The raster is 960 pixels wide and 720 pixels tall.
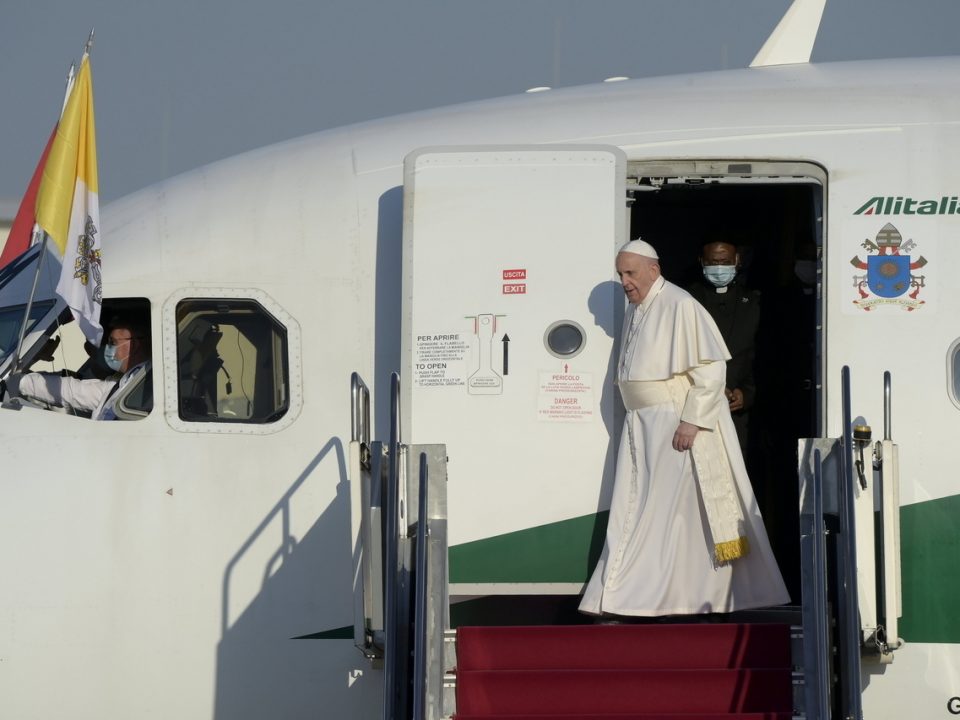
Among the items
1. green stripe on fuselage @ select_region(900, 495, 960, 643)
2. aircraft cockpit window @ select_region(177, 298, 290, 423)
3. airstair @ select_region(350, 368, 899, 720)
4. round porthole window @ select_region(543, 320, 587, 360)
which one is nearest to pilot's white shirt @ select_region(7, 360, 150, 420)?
aircraft cockpit window @ select_region(177, 298, 290, 423)

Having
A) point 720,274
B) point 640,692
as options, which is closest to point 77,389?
point 640,692

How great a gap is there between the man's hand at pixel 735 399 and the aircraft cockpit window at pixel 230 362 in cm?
245

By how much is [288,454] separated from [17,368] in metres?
1.49

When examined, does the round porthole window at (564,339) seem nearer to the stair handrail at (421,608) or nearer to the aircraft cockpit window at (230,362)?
the stair handrail at (421,608)

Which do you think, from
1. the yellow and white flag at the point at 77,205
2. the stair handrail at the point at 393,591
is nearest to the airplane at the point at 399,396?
the stair handrail at the point at 393,591

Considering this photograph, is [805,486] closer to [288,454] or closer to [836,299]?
[836,299]

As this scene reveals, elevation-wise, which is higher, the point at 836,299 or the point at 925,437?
the point at 836,299

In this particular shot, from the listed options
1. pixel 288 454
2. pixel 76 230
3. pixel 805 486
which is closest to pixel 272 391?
pixel 288 454

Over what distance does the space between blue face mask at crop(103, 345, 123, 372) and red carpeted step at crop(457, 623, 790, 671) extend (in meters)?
2.38

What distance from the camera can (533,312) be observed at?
664 centimetres

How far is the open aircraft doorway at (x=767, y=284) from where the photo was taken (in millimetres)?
6828

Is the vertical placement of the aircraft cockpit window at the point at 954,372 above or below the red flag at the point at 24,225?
below

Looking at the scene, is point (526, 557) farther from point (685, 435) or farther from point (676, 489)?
point (685, 435)

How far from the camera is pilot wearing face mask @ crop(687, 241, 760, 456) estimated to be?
7.38 metres
